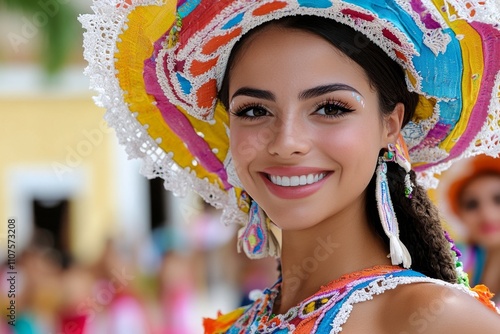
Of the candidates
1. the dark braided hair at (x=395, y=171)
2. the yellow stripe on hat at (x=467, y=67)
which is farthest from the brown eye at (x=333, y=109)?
the yellow stripe on hat at (x=467, y=67)

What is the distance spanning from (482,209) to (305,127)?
258 cm

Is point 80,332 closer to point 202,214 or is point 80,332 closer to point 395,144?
point 202,214

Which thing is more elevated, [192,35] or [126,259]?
[192,35]

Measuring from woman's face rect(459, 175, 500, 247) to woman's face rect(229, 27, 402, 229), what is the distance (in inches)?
91.6

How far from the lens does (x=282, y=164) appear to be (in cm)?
223

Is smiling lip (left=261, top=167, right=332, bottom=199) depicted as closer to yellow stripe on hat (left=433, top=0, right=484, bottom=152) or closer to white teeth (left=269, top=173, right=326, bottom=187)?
white teeth (left=269, top=173, right=326, bottom=187)

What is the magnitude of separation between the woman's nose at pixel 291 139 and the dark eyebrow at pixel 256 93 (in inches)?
3.0

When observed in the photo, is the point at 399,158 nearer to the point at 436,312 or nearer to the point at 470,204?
the point at 436,312

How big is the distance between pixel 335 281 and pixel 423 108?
1.97 ft

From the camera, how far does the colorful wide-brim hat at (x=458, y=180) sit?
4.49m

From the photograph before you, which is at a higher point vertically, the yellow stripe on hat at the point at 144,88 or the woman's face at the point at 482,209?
the yellow stripe on hat at the point at 144,88

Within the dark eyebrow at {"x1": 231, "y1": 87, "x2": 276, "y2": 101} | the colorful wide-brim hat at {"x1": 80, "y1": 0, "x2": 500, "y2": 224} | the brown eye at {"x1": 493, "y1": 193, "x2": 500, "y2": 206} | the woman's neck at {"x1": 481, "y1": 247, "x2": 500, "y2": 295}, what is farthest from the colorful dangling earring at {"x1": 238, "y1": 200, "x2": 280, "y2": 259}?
the brown eye at {"x1": 493, "y1": 193, "x2": 500, "y2": 206}

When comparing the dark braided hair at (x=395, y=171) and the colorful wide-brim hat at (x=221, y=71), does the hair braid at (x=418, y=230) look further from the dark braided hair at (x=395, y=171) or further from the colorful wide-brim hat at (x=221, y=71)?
the colorful wide-brim hat at (x=221, y=71)

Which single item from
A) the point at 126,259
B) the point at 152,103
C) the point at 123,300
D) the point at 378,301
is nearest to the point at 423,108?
the point at 378,301
